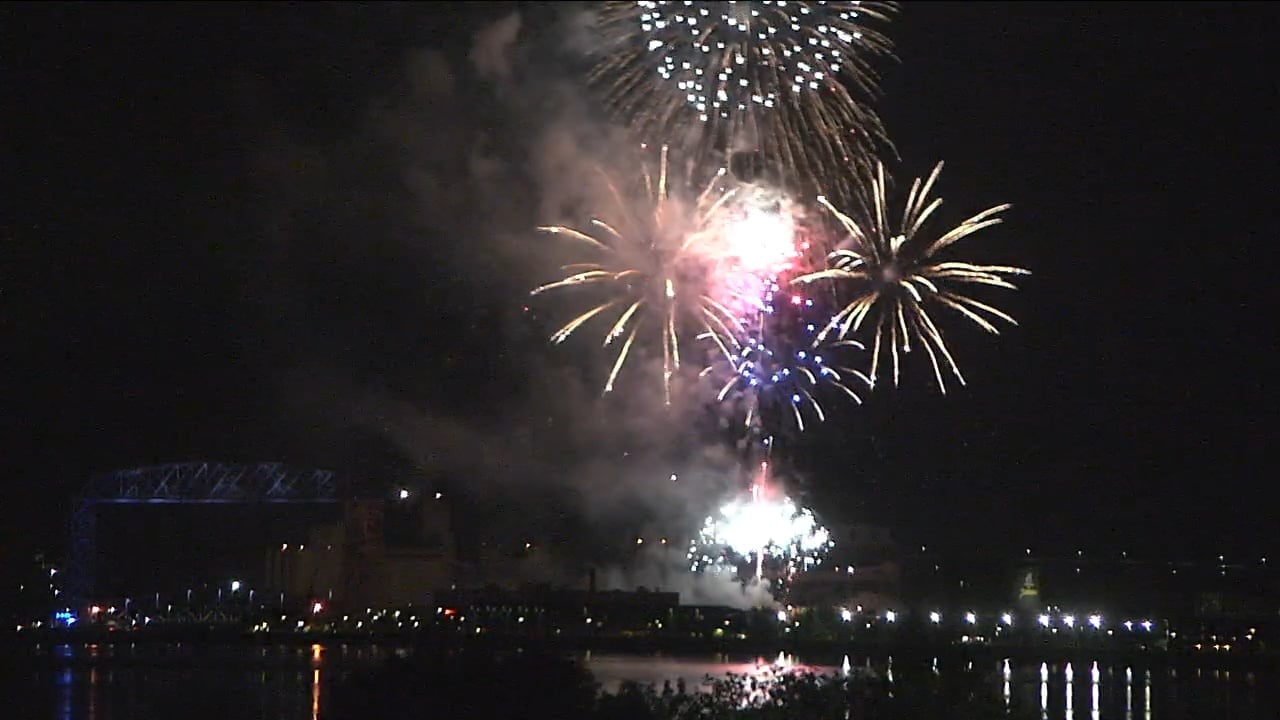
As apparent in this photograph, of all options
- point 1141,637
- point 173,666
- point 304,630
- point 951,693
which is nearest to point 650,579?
point 304,630

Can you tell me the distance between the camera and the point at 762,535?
189ft

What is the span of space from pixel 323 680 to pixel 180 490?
100 feet

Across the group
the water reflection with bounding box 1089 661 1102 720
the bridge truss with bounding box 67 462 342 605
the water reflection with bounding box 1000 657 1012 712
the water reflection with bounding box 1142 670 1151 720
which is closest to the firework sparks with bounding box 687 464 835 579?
the water reflection with bounding box 1000 657 1012 712

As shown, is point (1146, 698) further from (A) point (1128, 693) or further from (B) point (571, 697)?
(B) point (571, 697)

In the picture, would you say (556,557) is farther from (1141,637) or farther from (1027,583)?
(1141,637)

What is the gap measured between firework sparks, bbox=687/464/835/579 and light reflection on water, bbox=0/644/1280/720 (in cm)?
571

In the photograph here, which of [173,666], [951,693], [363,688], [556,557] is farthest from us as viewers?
[556,557]

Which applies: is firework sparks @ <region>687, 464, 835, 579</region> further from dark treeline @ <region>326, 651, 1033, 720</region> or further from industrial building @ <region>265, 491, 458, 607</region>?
dark treeline @ <region>326, 651, 1033, 720</region>

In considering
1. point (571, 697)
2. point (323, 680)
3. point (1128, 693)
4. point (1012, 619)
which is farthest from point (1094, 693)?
point (1012, 619)

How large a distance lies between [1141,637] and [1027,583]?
269 inches

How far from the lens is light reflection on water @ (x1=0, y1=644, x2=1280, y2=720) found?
30344 mm

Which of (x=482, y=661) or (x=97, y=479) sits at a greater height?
(x=97, y=479)

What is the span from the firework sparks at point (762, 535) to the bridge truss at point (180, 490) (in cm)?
1633

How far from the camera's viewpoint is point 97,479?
210 feet
